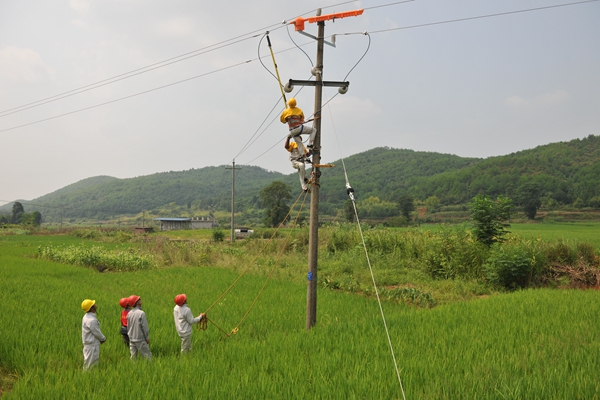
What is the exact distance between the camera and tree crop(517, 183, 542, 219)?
49.9 m

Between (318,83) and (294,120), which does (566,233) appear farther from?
(294,120)

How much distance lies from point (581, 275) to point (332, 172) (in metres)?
123

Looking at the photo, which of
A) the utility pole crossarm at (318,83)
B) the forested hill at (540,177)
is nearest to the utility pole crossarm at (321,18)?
the utility pole crossarm at (318,83)

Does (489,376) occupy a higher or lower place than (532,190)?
lower

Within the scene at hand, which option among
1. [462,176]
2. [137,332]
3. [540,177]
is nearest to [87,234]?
[137,332]

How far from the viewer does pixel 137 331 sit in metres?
6.42

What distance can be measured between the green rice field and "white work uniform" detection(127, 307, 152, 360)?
0.28m

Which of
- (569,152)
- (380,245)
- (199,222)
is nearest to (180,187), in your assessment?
(199,222)

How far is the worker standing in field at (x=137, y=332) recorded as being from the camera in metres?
6.41

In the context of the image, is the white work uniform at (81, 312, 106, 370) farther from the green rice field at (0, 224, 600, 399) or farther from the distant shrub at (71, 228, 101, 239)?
the distant shrub at (71, 228, 101, 239)

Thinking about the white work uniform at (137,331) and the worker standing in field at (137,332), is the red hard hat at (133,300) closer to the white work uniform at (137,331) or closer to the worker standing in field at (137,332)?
the worker standing in field at (137,332)

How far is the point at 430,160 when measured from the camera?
117688 millimetres

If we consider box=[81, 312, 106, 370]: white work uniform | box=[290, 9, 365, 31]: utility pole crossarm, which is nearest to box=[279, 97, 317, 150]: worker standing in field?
box=[290, 9, 365, 31]: utility pole crossarm

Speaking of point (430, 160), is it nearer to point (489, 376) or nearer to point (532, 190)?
point (532, 190)
